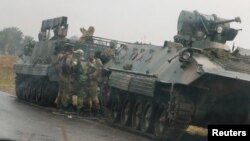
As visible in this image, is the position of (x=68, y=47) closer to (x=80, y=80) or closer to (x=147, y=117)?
(x=80, y=80)

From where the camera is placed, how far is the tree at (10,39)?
113m

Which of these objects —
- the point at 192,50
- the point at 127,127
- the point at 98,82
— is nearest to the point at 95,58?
the point at 98,82

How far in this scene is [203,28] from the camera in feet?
59.7

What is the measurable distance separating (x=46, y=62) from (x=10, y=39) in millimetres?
98009

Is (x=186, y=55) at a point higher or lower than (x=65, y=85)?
higher

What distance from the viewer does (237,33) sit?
720 inches

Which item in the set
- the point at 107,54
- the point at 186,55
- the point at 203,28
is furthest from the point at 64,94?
the point at 186,55

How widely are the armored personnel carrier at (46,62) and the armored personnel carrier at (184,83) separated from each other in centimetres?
356

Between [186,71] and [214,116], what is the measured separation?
1.32 meters

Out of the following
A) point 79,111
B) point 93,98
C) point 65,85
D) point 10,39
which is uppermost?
point 10,39

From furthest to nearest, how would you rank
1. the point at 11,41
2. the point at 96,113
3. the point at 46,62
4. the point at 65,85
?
the point at 11,41 → the point at 46,62 → the point at 96,113 → the point at 65,85

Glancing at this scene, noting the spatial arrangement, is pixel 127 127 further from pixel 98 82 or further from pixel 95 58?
pixel 95 58

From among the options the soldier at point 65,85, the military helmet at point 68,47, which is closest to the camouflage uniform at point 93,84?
the soldier at point 65,85

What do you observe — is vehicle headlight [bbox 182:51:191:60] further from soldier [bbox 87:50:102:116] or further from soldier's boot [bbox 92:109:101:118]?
soldier's boot [bbox 92:109:101:118]
